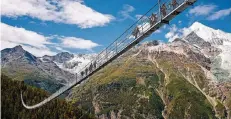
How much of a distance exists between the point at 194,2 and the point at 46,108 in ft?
520

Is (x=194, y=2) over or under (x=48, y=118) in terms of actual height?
over

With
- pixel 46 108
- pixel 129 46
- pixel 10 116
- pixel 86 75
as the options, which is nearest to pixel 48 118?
pixel 46 108

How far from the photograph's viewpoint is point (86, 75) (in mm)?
60281

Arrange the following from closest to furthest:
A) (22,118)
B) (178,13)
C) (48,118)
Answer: (178,13) → (22,118) → (48,118)

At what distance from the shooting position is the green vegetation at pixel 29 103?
173250 millimetres

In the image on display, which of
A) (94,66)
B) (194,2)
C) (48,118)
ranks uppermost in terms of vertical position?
(194,2)

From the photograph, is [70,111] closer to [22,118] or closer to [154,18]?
[22,118]

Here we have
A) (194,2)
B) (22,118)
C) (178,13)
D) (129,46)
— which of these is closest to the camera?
(194,2)

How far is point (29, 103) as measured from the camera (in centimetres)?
18462

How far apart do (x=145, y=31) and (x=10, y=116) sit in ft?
468

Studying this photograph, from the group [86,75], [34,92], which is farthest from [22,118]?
[86,75]

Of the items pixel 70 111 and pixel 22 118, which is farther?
pixel 70 111

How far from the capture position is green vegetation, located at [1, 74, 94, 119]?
173 meters

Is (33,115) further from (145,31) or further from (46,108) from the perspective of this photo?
(145,31)
